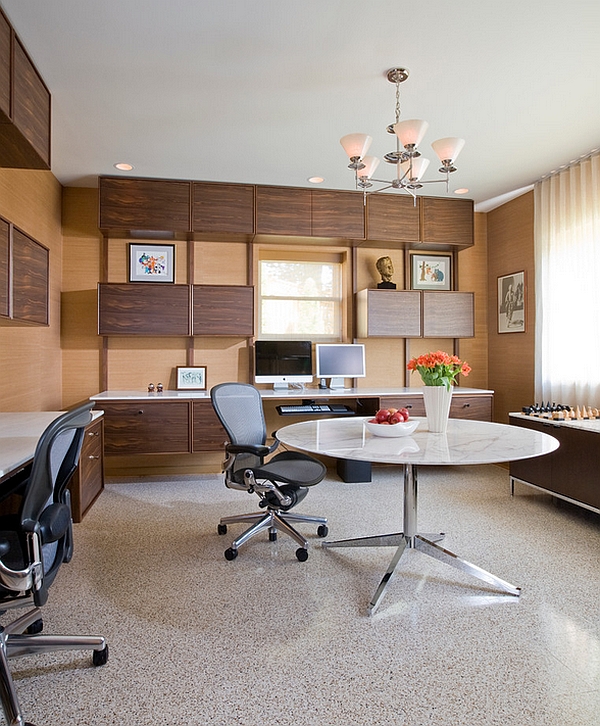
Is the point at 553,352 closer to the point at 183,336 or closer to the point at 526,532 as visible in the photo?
the point at 526,532

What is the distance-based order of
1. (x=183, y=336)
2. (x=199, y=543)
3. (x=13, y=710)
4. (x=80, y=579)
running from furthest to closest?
→ (x=183, y=336)
(x=199, y=543)
(x=80, y=579)
(x=13, y=710)

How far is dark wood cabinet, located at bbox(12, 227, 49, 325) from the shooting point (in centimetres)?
262

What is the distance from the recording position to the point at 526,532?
3174mm

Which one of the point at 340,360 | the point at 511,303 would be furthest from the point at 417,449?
the point at 511,303

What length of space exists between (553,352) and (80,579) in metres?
4.05

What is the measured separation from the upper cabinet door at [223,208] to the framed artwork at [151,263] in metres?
0.49

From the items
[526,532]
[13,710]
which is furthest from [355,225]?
[13,710]

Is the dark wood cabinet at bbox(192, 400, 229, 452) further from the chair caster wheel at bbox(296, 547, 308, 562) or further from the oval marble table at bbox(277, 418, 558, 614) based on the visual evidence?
the chair caster wheel at bbox(296, 547, 308, 562)

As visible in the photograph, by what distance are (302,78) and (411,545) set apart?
9.02ft

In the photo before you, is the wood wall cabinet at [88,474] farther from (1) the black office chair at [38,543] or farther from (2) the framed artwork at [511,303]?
(2) the framed artwork at [511,303]

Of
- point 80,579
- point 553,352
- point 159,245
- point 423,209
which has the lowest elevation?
point 80,579

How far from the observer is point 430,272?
5.38m

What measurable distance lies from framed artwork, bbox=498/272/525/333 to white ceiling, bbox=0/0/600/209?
117 centimetres

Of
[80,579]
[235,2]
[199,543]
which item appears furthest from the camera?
[199,543]
